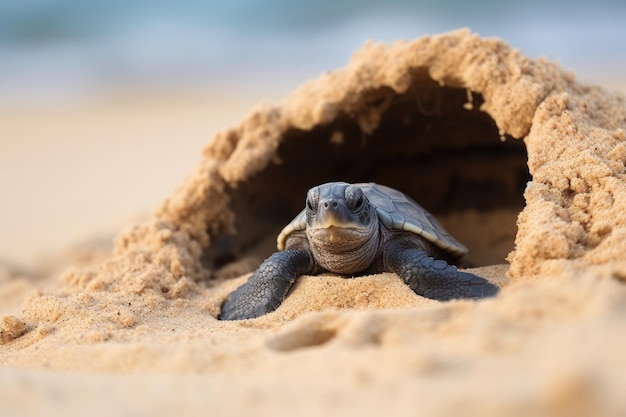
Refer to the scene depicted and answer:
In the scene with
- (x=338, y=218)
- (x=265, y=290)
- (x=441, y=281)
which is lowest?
(x=265, y=290)

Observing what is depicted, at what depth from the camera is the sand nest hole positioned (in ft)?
9.43

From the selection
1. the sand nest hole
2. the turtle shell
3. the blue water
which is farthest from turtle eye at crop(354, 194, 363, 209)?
the blue water

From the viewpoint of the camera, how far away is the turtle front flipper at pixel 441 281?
9.54 feet

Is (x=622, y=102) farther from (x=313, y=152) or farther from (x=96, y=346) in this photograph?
(x=96, y=346)

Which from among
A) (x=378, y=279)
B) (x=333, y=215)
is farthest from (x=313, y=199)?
(x=378, y=279)

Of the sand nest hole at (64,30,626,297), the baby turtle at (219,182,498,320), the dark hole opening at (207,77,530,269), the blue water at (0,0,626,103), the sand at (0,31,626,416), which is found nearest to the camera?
the sand at (0,31,626,416)

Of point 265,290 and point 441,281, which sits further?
point 265,290

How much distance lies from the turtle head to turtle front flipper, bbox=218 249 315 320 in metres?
0.21

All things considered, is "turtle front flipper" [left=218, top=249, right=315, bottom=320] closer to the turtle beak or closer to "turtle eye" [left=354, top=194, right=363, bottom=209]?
the turtle beak

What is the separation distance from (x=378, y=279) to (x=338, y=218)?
0.40m

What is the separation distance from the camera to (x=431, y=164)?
556 centimetres

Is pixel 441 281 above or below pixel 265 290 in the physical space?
above

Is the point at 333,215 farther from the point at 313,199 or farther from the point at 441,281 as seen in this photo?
the point at 441,281

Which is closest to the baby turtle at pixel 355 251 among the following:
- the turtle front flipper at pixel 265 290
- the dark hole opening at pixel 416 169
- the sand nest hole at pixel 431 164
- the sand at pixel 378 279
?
the turtle front flipper at pixel 265 290
